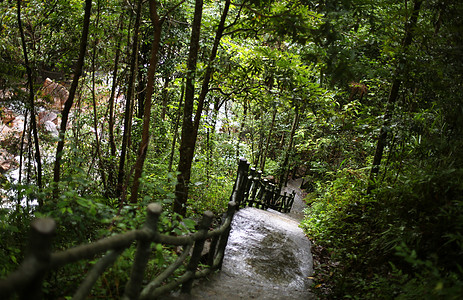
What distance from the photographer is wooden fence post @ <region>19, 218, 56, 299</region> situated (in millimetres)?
1312

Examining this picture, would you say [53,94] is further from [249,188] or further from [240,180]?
[240,180]

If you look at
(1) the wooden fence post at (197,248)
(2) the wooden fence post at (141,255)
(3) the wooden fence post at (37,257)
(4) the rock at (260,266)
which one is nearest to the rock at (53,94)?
(1) the wooden fence post at (197,248)

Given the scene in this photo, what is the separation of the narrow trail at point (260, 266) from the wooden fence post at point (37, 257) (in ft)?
6.19

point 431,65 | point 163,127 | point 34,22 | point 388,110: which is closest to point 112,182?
point 163,127

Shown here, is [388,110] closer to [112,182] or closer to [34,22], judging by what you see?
[112,182]

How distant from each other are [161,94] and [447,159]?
9077mm

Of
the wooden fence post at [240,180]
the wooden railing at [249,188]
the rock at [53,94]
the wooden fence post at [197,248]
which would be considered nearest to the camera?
the wooden fence post at [197,248]

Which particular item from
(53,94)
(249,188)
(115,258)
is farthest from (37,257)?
(53,94)

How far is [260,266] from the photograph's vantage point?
480 cm

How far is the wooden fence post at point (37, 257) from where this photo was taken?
1.31 m

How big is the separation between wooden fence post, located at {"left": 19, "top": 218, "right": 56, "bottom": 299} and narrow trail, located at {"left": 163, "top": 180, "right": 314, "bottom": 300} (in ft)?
6.19

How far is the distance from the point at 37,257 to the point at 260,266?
3961mm

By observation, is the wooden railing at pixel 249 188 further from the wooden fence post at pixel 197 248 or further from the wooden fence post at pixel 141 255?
the wooden fence post at pixel 141 255

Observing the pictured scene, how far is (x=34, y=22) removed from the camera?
669cm
